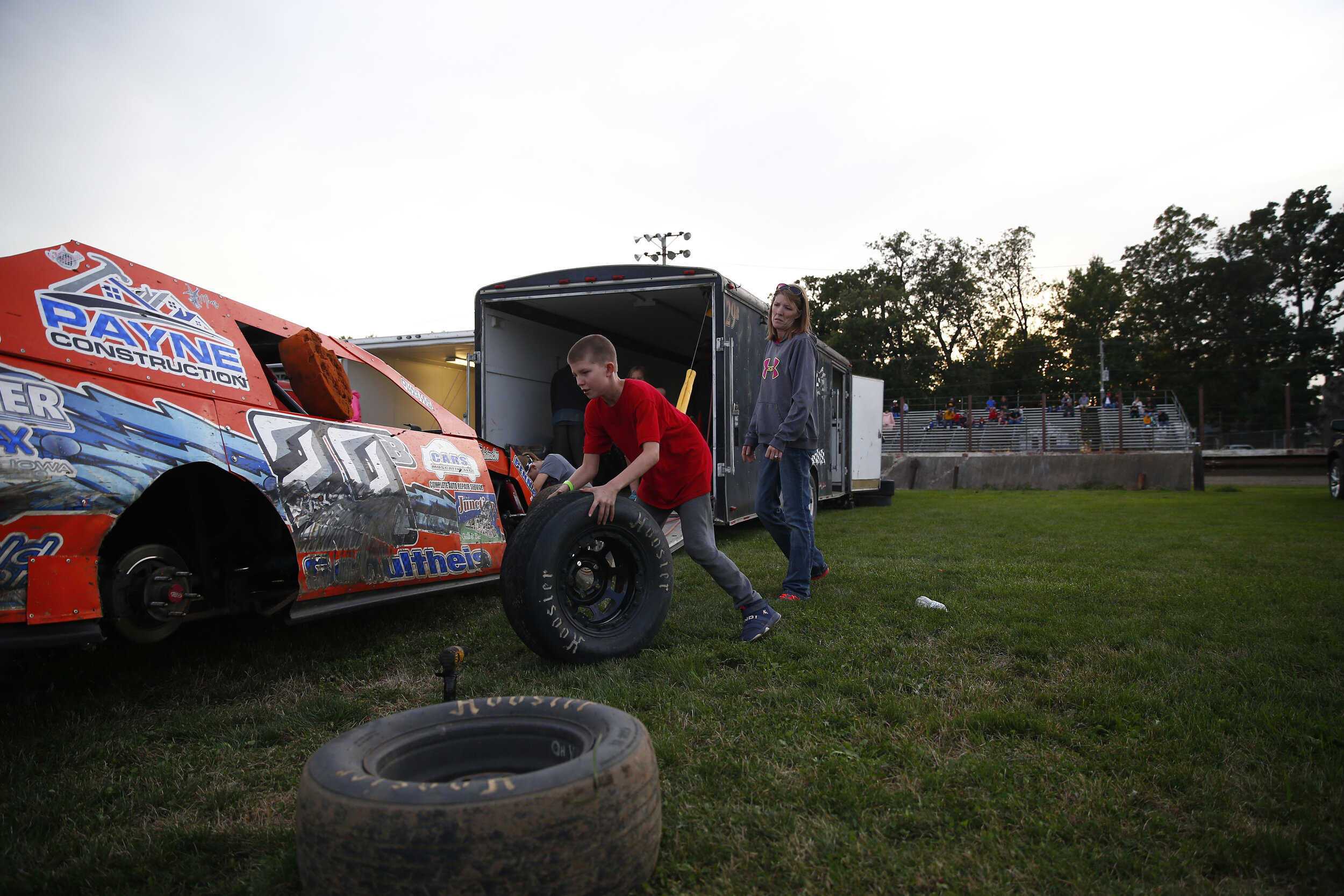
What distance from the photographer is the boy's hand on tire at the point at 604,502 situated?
3.19 metres

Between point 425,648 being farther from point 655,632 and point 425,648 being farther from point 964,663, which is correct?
point 964,663

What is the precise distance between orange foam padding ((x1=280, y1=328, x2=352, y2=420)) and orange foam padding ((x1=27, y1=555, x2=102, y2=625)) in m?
→ 1.29

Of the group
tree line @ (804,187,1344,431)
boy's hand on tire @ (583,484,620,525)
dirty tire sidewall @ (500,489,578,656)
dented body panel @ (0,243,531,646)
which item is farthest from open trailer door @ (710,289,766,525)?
tree line @ (804,187,1344,431)

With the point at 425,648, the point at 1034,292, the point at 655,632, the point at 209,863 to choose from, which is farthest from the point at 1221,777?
the point at 1034,292

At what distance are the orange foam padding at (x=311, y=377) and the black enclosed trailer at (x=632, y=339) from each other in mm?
2969

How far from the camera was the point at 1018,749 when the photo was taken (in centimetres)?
237

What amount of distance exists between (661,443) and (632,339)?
608cm

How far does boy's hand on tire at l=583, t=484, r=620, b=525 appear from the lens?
10.5 feet

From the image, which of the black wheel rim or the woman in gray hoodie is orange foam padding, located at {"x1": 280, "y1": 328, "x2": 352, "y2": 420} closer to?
the black wheel rim

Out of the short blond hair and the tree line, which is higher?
the tree line

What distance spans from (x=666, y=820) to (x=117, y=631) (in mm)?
2273

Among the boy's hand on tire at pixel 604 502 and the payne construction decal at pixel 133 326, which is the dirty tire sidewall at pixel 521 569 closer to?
the boy's hand on tire at pixel 604 502

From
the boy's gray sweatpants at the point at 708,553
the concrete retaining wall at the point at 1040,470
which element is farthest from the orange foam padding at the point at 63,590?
the concrete retaining wall at the point at 1040,470

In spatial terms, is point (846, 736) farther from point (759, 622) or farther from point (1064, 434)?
point (1064, 434)
